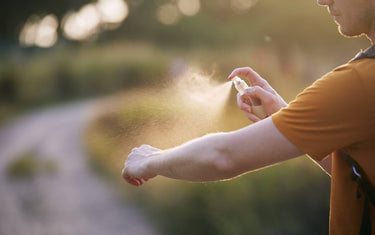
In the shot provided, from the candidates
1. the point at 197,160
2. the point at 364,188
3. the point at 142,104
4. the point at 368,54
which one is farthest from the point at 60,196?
the point at 368,54

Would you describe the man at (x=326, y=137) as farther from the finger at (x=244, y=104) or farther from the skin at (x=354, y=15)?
the finger at (x=244, y=104)

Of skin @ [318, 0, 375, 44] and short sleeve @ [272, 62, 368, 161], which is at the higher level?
skin @ [318, 0, 375, 44]

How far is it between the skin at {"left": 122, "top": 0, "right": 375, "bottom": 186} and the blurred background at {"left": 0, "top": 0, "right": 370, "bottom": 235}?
1.27 meters

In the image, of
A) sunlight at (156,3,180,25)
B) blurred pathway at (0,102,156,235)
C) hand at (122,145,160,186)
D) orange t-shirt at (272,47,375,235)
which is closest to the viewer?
orange t-shirt at (272,47,375,235)

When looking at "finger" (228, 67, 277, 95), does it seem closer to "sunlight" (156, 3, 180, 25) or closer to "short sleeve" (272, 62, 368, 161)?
"short sleeve" (272, 62, 368, 161)

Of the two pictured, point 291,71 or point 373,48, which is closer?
point 373,48

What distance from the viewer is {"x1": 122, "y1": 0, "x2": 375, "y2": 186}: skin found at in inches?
53.2

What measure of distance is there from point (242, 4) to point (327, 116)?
861 cm

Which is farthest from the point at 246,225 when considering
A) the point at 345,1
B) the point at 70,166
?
the point at 345,1

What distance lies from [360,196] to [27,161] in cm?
611

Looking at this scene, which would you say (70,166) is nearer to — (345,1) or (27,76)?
(27,76)

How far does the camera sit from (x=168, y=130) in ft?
9.89

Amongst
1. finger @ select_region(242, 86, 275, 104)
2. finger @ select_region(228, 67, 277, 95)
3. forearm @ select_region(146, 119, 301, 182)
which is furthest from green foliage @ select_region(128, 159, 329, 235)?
forearm @ select_region(146, 119, 301, 182)

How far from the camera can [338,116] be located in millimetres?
1302
